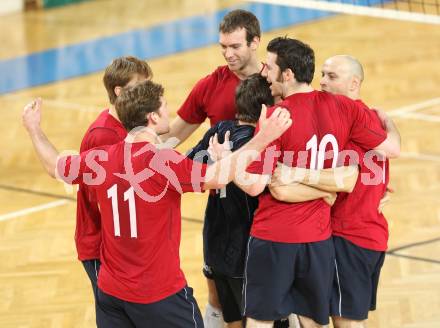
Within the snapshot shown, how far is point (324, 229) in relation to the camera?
6.44m

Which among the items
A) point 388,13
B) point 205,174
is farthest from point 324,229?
point 388,13

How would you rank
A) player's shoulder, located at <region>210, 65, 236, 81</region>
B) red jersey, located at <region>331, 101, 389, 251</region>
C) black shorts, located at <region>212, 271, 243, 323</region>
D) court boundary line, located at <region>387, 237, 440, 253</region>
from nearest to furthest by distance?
1. red jersey, located at <region>331, 101, 389, 251</region>
2. black shorts, located at <region>212, 271, 243, 323</region>
3. player's shoulder, located at <region>210, 65, 236, 81</region>
4. court boundary line, located at <region>387, 237, 440, 253</region>

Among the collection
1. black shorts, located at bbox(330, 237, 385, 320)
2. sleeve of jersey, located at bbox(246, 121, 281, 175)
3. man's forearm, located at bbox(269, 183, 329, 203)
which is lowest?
black shorts, located at bbox(330, 237, 385, 320)

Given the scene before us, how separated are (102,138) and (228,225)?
1062mm

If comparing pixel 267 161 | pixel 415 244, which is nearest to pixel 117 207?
pixel 267 161

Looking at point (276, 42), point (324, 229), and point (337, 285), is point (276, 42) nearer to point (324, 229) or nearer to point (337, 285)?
point (324, 229)

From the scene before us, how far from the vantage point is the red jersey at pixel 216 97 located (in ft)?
23.4

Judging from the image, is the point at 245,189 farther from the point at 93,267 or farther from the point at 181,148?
the point at 181,148

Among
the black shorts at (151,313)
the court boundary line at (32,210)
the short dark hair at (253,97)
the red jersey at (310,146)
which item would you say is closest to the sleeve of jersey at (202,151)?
the short dark hair at (253,97)

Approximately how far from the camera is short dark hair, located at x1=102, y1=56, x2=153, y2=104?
647 cm

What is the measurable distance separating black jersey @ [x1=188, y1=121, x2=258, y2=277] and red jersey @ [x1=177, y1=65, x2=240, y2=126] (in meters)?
0.43

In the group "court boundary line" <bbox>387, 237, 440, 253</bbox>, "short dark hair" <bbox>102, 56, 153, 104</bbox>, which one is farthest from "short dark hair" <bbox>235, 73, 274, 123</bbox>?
"court boundary line" <bbox>387, 237, 440, 253</bbox>

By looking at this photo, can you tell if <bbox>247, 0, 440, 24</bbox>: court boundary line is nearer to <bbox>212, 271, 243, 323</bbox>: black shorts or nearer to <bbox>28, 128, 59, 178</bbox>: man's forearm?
<bbox>212, 271, 243, 323</bbox>: black shorts

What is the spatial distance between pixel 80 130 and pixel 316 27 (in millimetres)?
6802
